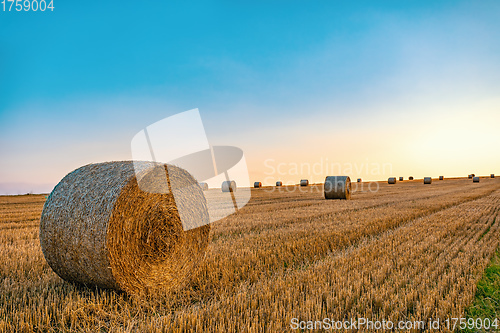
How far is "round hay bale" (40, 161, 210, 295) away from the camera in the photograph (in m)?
4.09

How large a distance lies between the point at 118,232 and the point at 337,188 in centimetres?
1682

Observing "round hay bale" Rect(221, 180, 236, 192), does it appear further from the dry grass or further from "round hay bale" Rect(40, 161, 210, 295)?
"round hay bale" Rect(40, 161, 210, 295)

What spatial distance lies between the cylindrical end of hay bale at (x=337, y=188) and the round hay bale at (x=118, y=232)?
611 inches

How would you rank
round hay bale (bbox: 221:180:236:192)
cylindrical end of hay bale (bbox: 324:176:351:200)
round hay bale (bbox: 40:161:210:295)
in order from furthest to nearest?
1. round hay bale (bbox: 221:180:236:192)
2. cylindrical end of hay bale (bbox: 324:176:351:200)
3. round hay bale (bbox: 40:161:210:295)

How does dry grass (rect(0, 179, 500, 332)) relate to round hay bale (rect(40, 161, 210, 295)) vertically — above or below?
below

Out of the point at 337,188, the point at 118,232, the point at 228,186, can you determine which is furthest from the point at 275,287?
the point at 228,186

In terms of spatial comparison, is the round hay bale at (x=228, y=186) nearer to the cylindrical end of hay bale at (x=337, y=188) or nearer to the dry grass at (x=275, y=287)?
the cylindrical end of hay bale at (x=337, y=188)

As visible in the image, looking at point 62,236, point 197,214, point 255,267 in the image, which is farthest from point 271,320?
point 62,236

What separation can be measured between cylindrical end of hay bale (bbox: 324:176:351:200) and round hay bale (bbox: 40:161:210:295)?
50.9 feet

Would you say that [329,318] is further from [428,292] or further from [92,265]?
[92,265]

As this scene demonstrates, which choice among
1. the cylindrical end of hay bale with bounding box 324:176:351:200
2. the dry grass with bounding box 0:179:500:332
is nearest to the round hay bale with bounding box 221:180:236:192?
the cylindrical end of hay bale with bounding box 324:176:351:200

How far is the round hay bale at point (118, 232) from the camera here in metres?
4.09

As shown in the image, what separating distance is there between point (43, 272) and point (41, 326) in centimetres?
206

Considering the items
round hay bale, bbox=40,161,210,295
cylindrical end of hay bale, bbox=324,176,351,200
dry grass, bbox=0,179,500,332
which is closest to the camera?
dry grass, bbox=0,179,500,332
